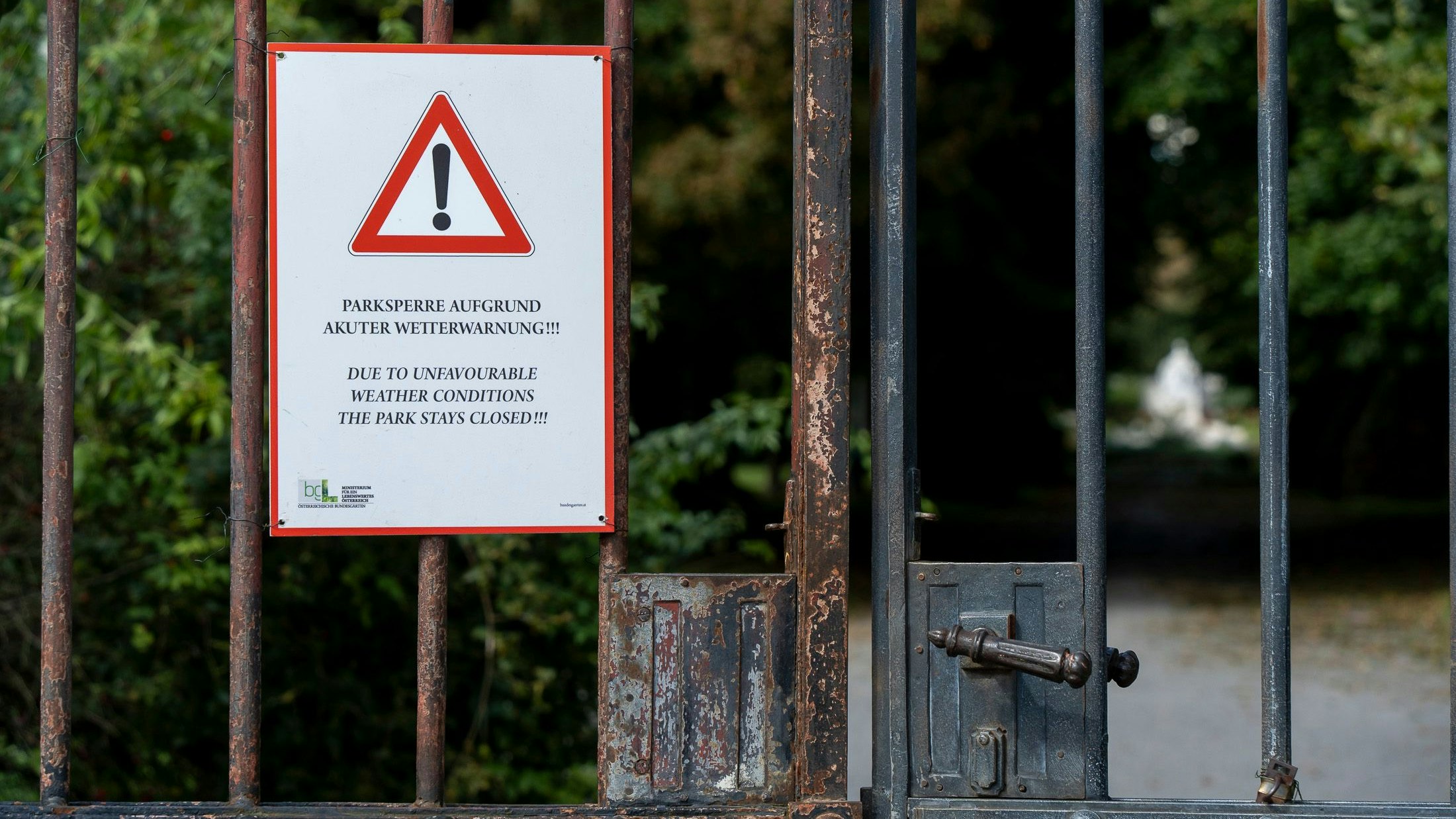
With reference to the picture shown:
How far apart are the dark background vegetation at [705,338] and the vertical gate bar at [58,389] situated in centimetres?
130

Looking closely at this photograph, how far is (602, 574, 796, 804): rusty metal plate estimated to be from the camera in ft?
7.00

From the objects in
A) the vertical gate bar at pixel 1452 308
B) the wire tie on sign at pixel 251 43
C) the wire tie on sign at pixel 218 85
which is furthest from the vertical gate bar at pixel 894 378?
the wire tie on sign at pixel 218 85

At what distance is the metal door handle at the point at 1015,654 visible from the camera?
1959 mm

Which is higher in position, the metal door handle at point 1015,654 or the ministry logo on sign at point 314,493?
the ministry logo on sign at point 314,493

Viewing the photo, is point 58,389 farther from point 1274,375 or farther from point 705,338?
point 705,338

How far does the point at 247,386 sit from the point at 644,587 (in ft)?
2.28

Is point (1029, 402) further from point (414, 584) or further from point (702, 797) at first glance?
point (702, 797)

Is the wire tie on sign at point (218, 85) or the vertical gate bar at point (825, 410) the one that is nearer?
the vertical gate bar at point (825, 410)

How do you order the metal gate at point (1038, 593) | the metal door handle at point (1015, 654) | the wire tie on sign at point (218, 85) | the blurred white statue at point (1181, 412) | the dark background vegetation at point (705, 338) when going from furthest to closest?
1. the blurred white statue at point (1181, 412)
2. the dark background vegetation at point (705, 338)
3. the wire tie on sign at point (218, 85)
4. the metal gate at point (1038, 593)
5. the metal door handle at point (1015, 654)

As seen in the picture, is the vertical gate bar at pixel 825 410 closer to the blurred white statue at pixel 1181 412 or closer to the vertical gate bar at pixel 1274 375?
the vertical gate bar at pixel 1274 375

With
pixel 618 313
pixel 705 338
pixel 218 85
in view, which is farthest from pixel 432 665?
pixel 705 338

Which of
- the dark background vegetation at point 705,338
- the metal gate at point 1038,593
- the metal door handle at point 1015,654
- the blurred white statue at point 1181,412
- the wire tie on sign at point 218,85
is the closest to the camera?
the metal door handle at point 1015,654

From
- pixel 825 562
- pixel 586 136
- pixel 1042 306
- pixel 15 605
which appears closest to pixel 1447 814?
pixel 825 562

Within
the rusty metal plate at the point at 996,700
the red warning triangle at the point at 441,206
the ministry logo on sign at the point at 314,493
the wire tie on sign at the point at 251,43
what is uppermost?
the wire tie on sign at the point at 251,43
